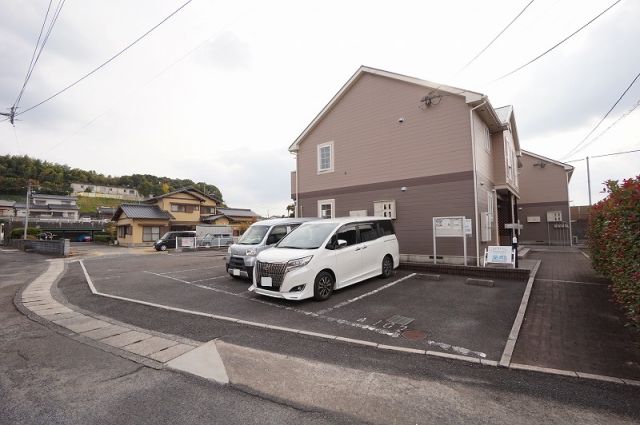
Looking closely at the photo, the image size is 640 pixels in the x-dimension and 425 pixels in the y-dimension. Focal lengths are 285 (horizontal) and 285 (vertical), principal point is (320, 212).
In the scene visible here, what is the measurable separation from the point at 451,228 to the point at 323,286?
18.5 feet

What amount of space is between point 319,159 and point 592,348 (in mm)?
12280

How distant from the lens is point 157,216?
31.4 metres

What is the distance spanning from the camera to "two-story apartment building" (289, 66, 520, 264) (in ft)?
33.9

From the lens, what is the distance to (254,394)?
9.77 feet

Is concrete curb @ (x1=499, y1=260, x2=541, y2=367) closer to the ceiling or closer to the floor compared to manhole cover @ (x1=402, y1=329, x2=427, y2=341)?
closer to the ceiling

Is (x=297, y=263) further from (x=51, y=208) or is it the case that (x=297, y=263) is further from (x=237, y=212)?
(x=51, y=208)

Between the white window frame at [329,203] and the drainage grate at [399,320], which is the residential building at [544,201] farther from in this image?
the drainage grate at [399,320]

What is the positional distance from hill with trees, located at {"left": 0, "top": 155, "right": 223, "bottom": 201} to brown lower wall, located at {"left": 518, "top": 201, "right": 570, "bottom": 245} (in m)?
57.5

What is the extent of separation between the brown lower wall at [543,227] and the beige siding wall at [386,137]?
15.5m

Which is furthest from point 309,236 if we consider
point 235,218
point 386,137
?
point 235,218

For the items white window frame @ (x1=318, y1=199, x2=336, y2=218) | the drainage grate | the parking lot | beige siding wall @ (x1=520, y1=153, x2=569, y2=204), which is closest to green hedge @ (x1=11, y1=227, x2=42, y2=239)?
the parking lot

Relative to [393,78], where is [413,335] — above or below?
below

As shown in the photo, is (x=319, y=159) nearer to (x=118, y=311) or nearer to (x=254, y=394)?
(x=118, y=311)

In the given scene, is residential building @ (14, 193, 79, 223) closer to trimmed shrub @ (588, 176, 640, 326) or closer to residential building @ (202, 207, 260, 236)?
residential building @ (202, 207, 260, 236)
